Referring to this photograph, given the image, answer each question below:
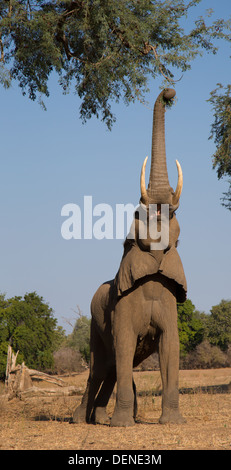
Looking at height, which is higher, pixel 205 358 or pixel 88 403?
pixel 205 358

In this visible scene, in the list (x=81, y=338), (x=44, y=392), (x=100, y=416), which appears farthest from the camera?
(x=81, y=338)

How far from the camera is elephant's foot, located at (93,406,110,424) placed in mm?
10898

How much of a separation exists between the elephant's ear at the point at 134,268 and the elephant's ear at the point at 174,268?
0.13 meters

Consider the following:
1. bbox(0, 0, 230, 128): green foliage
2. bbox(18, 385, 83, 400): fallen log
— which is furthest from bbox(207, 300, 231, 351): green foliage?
bbox(0, 0, 230, 128): green foliage

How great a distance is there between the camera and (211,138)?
62.3 feet

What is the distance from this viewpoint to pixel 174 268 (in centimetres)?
941

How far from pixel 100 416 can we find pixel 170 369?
2397mm

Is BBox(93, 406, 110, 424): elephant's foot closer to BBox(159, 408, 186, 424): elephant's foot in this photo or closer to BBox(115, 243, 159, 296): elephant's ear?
BBox(159, 408, 186, 424): elephant's foot

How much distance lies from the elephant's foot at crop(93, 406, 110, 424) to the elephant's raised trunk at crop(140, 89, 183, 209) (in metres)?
4.15

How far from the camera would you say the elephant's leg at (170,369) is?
9.18 metres

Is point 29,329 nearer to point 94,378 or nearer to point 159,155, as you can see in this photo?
point 94,378

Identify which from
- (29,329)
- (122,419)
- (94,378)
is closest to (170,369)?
(122,419)

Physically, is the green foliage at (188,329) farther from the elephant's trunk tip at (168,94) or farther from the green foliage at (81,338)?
the elephant's trunk tip at (168,94)

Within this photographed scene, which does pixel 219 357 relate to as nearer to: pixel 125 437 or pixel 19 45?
pixel 19 45
